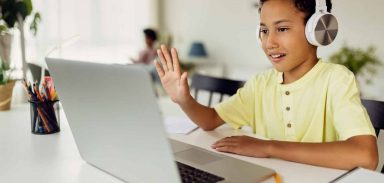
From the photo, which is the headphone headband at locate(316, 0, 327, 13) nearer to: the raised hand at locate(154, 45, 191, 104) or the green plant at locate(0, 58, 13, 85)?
the raised hand at locate(154, 45, 191, 104)

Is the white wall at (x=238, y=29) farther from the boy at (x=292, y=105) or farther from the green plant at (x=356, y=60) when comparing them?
the boy at (x=292, y=105)

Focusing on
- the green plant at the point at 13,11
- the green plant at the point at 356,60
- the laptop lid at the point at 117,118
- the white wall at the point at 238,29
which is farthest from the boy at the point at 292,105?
the white wall at the point at 238,29

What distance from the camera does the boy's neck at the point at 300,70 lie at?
3.44 feet

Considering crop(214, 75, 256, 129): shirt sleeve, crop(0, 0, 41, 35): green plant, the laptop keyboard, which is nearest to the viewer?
the laptop keyboard

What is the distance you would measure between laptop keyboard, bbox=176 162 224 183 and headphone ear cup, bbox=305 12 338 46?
19.7 inches

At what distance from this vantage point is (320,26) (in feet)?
3.14

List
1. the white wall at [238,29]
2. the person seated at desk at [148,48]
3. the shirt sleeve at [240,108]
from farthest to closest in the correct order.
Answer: the person seated at desk at [148,48] → the white wall at [238,29] → the shirt sleeve at [240,108]

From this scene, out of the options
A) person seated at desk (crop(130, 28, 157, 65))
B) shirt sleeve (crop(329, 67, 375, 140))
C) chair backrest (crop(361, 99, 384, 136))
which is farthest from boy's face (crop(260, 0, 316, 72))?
person seated at desk (crop(130, 28, 157, 65))

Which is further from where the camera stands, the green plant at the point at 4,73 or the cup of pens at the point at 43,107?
the green plant at the point at 4,73

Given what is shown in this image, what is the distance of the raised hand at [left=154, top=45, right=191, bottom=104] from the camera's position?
0.92 meters

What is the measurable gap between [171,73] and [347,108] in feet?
1.42

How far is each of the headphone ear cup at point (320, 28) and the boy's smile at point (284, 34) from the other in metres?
0.03

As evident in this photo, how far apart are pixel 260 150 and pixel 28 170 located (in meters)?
0.49

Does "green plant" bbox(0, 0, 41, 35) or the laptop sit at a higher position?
"green plant" bbox(0, 0, 41, 35)
